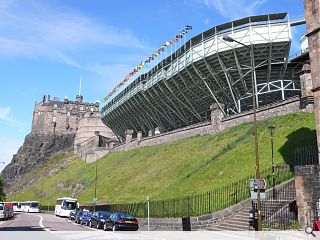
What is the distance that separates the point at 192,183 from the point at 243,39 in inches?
940

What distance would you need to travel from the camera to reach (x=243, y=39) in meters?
50.4

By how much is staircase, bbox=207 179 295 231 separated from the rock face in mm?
123673

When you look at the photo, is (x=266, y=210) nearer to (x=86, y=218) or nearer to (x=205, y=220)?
(x=205, y=220)

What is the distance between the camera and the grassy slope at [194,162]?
32594 mm

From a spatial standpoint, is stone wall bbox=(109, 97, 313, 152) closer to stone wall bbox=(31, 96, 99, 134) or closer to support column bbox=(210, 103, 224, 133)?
support column bbox=(210, 103, 224, 133)

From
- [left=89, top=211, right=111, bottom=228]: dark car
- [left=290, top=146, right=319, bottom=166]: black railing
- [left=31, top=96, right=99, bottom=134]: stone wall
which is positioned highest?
[left=31, top=96, right=99, bottom=134]: stone wall

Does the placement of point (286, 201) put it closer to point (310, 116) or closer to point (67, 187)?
point (310, 116)

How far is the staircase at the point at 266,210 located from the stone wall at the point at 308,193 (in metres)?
1.40

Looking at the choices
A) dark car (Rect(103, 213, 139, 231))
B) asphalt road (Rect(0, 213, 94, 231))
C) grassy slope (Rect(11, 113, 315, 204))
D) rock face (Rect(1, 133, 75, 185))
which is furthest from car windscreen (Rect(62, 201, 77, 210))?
rock face (Rect(1, 133, 75, 185))

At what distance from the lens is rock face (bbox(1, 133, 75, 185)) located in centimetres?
14325

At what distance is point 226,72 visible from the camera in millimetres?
54375

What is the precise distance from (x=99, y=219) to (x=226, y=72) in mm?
31518

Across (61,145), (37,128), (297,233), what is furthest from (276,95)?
(37,128)

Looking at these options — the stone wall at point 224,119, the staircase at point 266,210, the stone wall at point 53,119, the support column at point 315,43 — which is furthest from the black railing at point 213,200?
the stone wall at point 53,119
